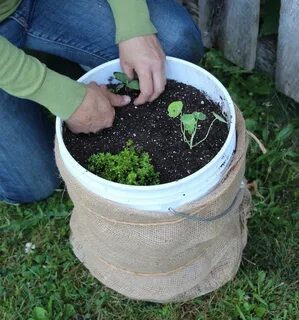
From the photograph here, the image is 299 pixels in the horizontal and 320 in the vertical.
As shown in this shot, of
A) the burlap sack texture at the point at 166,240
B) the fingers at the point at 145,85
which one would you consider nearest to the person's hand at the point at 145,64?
the fingers at the point at 145,85

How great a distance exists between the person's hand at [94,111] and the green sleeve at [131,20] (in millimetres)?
157

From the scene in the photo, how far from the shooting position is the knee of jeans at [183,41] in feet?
6.04

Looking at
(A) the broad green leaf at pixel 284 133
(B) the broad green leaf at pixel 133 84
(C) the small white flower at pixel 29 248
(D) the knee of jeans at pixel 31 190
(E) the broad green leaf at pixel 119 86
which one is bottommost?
(C) the small white flower at pixel 29 248

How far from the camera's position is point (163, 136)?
5.05ft

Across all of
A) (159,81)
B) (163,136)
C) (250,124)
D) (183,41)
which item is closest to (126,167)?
(163,136)

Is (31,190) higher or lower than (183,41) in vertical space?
lower

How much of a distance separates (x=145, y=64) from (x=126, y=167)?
0.28 metres

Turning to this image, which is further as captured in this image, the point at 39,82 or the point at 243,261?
the point at 243,261

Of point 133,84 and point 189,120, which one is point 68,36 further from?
point 189,120

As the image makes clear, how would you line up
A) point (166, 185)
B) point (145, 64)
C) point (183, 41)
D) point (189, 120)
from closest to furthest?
point (166, 185) < point (189, 120) < point (145, 64) < point (183, 41)

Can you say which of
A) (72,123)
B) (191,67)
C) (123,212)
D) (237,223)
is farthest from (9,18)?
(237,223)

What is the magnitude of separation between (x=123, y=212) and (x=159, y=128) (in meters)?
0.26

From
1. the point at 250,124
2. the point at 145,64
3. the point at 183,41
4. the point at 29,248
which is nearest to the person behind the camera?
the point at 145,64

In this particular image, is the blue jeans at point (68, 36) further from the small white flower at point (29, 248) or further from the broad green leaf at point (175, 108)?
the broad green leaf at point (175, 108)
